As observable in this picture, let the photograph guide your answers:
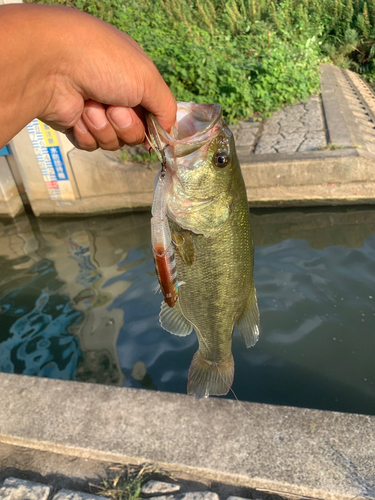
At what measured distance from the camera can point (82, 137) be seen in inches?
89.0

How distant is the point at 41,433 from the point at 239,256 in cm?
201

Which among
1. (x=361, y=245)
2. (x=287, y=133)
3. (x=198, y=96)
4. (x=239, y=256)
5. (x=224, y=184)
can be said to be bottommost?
(x=361, y=245)

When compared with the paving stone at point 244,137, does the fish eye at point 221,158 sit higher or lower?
higher


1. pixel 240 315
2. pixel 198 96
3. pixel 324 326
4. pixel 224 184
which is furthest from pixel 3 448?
pixel 198 96

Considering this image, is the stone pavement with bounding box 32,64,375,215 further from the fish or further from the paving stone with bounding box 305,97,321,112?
the fish

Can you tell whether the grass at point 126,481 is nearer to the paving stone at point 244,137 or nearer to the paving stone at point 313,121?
the paving stone at point 244,137

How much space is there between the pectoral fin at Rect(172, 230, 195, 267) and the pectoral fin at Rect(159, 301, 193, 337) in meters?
0.38

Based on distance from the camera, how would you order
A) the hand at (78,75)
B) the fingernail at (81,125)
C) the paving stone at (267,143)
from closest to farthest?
the hand at (78,75)
the fingernail at (81,125)
the paving stone at (267,143)

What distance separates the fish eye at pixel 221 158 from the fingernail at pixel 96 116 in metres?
0.67

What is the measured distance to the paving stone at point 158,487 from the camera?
2463mm

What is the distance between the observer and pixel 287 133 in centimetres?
795

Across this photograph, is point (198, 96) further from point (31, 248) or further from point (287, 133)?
point (31, 248)

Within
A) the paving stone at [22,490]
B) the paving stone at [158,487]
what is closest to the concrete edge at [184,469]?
the paving stone at [158,487]

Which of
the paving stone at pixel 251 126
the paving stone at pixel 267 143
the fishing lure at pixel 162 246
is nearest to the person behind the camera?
the fishing lure at pixel 162 246
